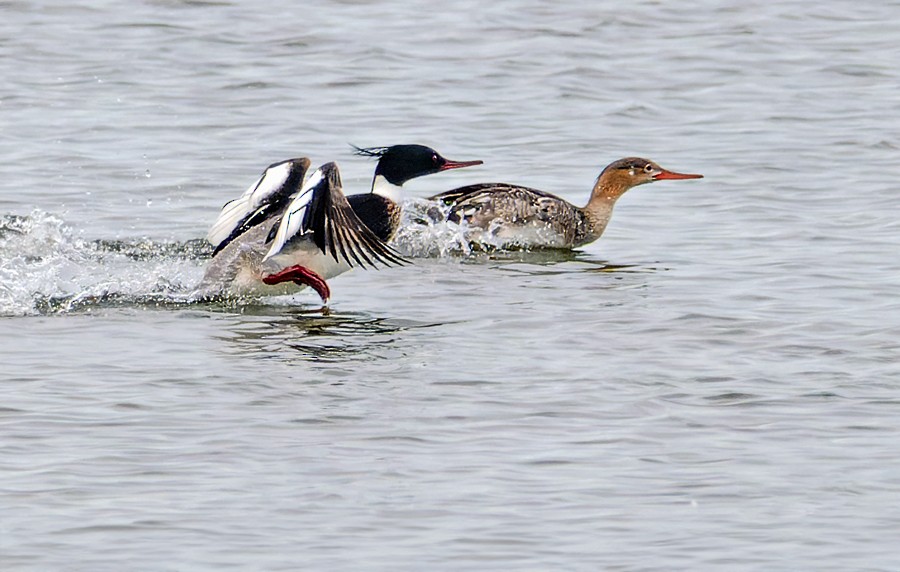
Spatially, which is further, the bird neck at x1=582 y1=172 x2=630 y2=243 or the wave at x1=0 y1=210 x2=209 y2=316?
the bird neck at x1=582 y1=172 x2=630 y2=243

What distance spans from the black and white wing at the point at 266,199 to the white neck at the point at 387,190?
523mm

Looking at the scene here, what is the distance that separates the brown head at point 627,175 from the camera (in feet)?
42.3

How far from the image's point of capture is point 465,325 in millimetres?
9617

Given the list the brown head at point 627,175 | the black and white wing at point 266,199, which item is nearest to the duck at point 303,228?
the black and white wing at point 266,199

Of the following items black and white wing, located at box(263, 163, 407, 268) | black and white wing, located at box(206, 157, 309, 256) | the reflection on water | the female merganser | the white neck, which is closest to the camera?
the reflection on water

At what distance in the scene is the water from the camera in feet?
20.5

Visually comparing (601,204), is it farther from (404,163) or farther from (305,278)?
(305,278)

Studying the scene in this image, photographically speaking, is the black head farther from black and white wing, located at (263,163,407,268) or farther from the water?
black and white wing, located at (263,163,407,268)

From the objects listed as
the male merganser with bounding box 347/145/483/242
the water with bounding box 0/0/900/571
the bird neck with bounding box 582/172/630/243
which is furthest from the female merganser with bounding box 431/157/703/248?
the male merganser with bounding box 347/145/483/242

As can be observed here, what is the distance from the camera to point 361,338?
9398mm

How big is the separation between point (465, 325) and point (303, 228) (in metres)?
1.01

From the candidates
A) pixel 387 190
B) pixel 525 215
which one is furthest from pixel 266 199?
pixel 525 215

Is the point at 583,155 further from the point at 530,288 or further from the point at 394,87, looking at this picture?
the point at 530,288

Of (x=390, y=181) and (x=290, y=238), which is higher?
(x=390, y=181)
